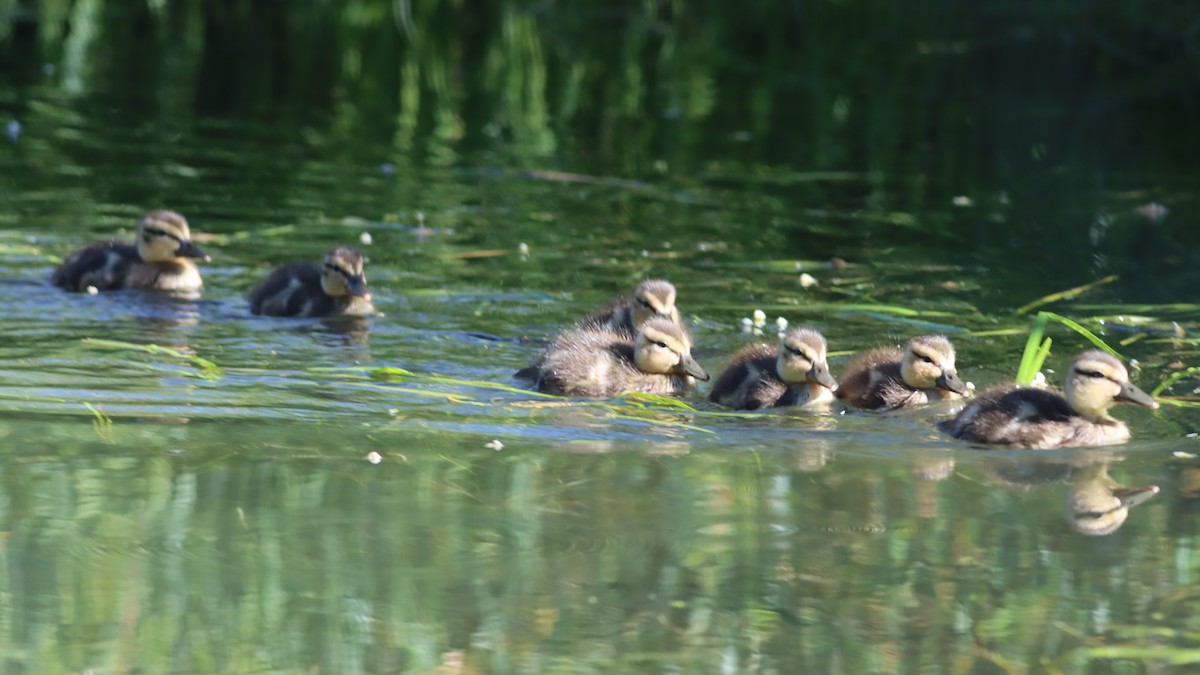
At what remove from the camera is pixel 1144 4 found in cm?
1543

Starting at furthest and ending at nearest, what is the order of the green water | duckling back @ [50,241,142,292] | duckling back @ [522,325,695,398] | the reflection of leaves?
duckling back @ [50,241,142,292] < duckling back @ [522,325,695,398] < the reflection of leaves < the green water

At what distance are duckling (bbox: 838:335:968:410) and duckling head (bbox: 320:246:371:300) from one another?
7.88ft

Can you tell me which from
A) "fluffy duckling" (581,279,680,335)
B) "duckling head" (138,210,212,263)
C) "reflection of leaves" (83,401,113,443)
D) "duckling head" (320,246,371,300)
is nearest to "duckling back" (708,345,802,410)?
"fluffy duckling" (581,279,680,335)

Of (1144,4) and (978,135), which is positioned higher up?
(1144,4)

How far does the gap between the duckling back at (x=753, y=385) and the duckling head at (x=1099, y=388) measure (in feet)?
3.40

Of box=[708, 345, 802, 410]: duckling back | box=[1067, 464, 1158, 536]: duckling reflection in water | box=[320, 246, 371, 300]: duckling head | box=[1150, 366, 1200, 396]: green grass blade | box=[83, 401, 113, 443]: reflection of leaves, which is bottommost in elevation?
box=[83, 401, 113, 443]: reflection of leaves

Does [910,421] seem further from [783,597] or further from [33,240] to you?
[33,240]

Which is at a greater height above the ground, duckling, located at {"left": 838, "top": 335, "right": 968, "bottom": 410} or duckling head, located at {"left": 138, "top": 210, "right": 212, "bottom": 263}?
duckling head, located at {"left": 138, "top": 210, "right": 212, "bottom": 263}

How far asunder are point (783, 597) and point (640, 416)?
1.98 meters

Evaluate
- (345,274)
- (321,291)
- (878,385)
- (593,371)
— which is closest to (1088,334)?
(878,385)

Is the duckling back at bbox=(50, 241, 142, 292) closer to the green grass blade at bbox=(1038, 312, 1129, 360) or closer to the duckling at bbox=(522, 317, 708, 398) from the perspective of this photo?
the duckling at bbox=(522, 317, 708, 398)

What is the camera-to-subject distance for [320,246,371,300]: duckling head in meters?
8.29

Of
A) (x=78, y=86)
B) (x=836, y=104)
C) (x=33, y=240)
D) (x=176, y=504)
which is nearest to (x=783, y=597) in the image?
(x=176, y=504)

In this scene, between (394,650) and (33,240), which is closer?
(394,650)
